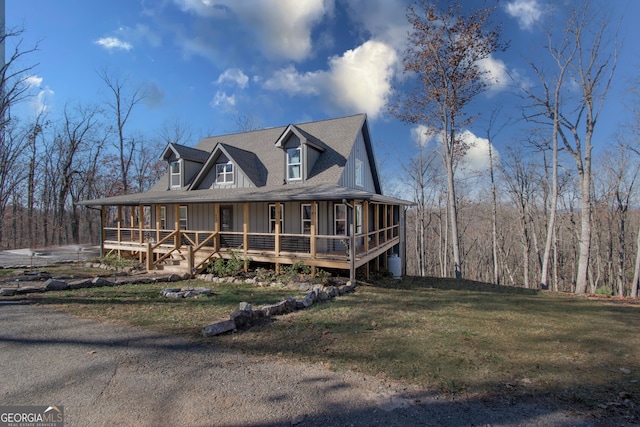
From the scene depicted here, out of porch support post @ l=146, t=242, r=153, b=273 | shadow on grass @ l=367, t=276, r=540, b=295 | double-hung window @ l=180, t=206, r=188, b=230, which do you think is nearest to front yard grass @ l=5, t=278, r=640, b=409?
Answer: shadow on grass @ l=367, t=276, r=540, b=295

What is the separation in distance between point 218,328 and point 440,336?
4.18 m

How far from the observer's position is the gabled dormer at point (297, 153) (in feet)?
46.7

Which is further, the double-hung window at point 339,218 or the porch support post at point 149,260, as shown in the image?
the porch support post at point 149,260

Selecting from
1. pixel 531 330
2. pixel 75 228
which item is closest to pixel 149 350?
pixel 531 330

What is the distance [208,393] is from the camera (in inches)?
147

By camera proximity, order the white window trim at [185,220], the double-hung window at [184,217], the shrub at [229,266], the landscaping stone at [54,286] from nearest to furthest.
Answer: the landscaping stone at [54,286] < the shrub at [229,266] < the white window trim at [185,220] < the double-hung window at [184,217]

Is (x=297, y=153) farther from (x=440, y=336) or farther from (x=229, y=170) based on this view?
(x=440, y=336)

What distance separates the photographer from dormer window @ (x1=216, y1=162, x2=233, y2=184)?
15968 millimetres

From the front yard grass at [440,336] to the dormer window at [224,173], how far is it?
751cm

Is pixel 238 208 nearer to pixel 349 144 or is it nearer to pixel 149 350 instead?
pixel 349 144

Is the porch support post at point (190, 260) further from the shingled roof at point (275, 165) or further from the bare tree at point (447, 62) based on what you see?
the bare tree at point (447, 62)

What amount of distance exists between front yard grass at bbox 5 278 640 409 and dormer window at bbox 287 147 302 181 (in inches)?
254

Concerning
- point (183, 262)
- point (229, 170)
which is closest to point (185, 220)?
point (229, 170)

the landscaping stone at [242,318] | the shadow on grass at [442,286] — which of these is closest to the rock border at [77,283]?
the landscaping stone at [242,318]
